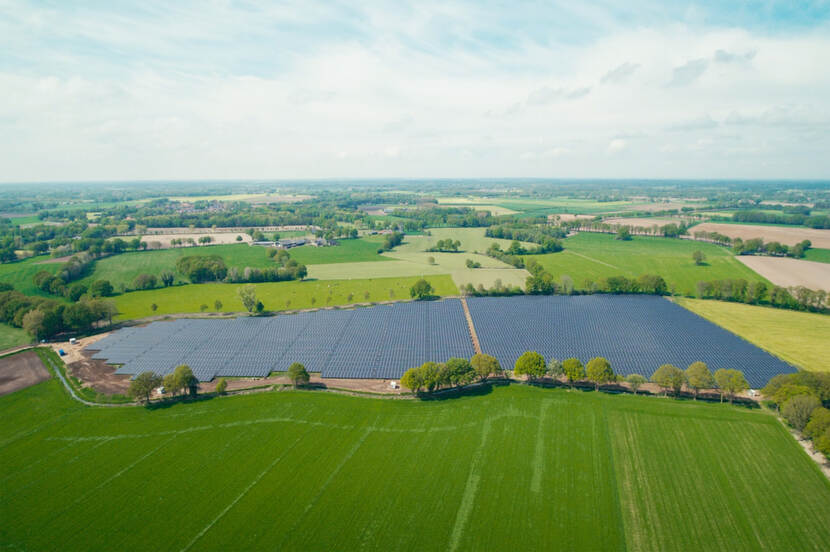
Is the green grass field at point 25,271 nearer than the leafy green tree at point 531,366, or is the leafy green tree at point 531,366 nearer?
the leafy green tree at point 531,366

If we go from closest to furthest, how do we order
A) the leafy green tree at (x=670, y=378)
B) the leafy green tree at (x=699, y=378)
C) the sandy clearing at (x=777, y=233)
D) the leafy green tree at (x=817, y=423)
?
the leafy green tree at (x=817, y=423)
the leafy green tree at (x=699, y=378)
the leafy green tree at (x=670, y=378)
the sandy clearing at (x=777, y=233)

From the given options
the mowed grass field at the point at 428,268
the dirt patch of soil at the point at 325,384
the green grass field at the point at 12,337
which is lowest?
the dirt patch of soil at the point at 325,384

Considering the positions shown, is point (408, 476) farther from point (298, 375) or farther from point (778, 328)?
point (778, 328)

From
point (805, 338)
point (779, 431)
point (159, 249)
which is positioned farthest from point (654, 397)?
point (159, 249)

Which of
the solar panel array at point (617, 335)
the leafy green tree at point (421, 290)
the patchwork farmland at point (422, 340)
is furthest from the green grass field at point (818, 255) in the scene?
the leafy green tree at point (421, 290)

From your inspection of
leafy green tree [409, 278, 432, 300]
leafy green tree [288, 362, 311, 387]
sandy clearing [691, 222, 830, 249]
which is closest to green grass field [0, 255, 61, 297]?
leafy green tree [288, 362, 311, 387]

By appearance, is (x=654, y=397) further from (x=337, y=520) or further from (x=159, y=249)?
(x=159, y=249)

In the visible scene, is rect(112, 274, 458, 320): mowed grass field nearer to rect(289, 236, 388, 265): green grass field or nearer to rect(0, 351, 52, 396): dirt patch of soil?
rect(0, 351, 52, 396): dirt patch of soil

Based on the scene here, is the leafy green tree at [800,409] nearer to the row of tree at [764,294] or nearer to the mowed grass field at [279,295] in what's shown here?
the row of tree at [764,294]
